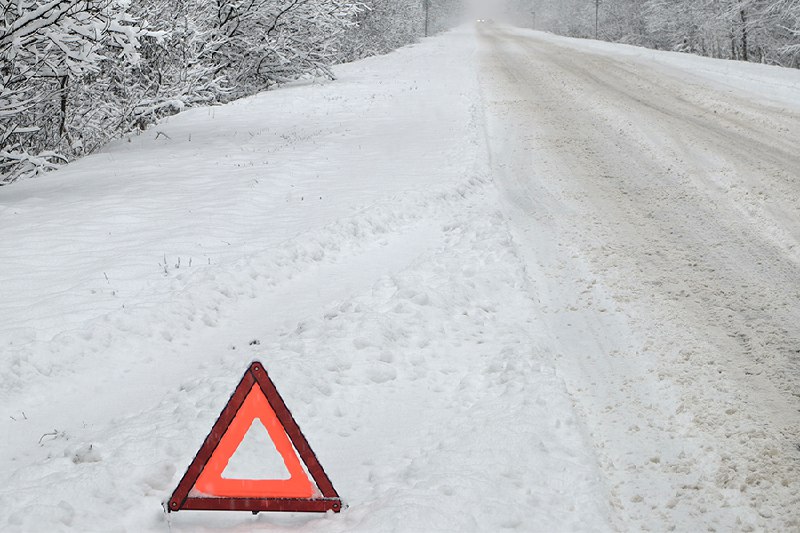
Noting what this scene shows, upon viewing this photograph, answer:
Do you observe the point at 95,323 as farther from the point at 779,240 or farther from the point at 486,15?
the point at 486,15

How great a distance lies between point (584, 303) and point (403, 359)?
1904mm

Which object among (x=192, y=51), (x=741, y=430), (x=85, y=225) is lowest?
(x=741, y=430)

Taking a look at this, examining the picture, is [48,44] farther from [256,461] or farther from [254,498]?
[254,498]

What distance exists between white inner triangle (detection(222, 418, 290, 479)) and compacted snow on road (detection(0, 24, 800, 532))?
0.04 meters

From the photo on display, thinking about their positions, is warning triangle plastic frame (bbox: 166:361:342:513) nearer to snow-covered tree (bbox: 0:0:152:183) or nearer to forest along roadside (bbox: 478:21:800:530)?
forest along roadside (bbox: 478:21:800:530)

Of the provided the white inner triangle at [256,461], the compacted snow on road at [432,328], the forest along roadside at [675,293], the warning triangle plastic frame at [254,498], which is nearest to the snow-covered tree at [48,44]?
the compacted snow on road at [432,328]

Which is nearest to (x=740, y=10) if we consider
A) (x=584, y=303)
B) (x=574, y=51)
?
Result: (x=574, y=51)

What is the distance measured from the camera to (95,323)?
5762 mm

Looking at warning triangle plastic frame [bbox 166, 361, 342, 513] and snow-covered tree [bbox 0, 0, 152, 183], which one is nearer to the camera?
warning triangle plastic frame [bbox 166, 361, 342, 513]

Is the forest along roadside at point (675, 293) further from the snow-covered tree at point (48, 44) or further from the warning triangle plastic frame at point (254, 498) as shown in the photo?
the snow-covered tree at point (48, 44)

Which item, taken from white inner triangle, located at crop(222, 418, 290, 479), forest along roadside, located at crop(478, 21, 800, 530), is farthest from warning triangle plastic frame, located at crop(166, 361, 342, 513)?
forest along roadside, located at crop(478, 21, 800, 530)

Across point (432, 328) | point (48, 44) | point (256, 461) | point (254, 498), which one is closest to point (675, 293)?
point (432, 328)

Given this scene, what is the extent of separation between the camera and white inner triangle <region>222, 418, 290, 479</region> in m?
3.87

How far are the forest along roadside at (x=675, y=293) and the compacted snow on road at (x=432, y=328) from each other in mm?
25
